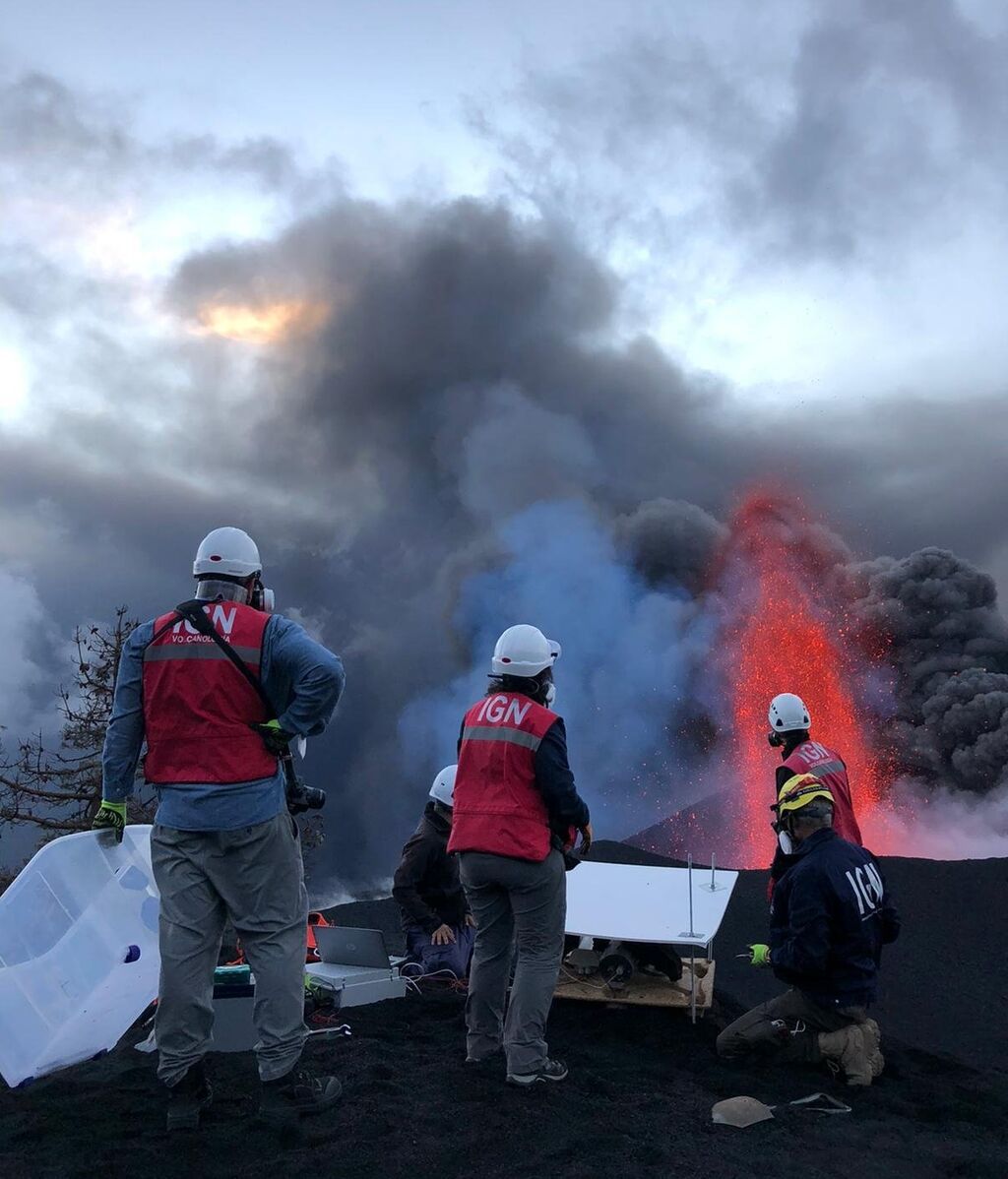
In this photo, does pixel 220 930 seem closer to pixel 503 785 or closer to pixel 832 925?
pixel 503 785

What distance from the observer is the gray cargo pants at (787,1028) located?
21.2 ft

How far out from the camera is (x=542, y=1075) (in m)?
5.53

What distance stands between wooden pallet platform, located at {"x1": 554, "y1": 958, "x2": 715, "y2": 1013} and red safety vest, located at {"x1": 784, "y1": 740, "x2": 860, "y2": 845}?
61.5 inches

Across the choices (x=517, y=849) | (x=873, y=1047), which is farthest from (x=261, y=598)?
(x=873, y=1047)

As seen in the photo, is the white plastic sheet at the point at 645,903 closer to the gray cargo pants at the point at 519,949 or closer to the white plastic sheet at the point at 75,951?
the gray cargo pants at the point at 519,949

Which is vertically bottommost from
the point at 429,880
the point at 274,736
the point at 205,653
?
the point at 429,880

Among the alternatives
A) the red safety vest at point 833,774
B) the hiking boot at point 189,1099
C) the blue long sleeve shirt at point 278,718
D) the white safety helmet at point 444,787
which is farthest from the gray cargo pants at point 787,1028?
the blue long sleeve shirt at point 278,718

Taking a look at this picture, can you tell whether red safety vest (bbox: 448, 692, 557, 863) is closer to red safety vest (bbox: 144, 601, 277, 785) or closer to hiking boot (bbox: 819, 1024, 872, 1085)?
red safety vest (bbox: 144, 601, 277, 785)

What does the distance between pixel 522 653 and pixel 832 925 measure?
8.59 ft

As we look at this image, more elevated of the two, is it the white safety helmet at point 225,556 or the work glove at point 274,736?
the white safety helmet at point 225,556

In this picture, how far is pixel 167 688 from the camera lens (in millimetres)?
4883

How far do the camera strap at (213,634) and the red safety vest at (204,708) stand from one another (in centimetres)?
2

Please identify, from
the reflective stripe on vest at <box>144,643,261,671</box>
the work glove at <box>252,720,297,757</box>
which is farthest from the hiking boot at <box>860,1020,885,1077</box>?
the reflective stripe on vest at <box>144,643,261,671</box>

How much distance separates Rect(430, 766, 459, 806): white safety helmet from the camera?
8414mm
